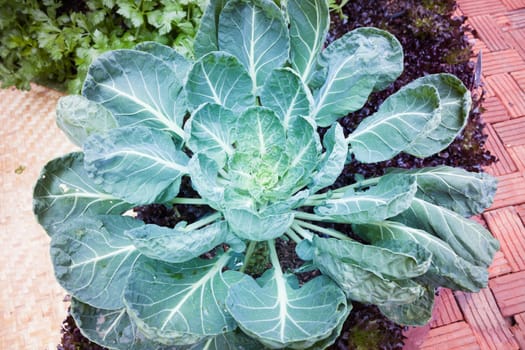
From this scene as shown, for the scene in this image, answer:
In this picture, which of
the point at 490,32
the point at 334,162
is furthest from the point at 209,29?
the point at 490,32

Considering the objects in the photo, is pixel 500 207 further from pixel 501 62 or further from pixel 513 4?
pixel 513 4

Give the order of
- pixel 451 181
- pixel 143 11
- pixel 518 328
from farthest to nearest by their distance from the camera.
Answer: pixel 143 11, pixel 518 328, pixel 451 181

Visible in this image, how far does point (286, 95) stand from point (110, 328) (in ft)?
2.20

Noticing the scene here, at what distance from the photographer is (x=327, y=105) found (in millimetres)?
1284

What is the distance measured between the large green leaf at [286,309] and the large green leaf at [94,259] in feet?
0.89

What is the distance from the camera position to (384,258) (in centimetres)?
95

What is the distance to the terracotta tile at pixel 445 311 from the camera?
154 cm

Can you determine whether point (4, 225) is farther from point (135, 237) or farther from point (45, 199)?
point (135, 237)

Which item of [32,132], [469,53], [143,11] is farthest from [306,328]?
[32,132]

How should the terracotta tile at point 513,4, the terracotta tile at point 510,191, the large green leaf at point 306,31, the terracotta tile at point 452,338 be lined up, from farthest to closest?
1. the terracotta tile at point 513,4
2. the terracotta tile at point 510,191
3. the terracotta tile at point 452,338
4. the large green leaf at point 306,31

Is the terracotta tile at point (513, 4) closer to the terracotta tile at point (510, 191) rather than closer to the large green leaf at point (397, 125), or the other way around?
the terracotta tile at point (510, 191)

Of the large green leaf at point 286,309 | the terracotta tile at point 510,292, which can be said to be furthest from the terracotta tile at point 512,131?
the large green leaf at point 286,309

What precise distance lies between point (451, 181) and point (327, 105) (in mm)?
363

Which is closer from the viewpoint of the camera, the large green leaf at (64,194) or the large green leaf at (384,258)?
the large green leaf at (384,258)
